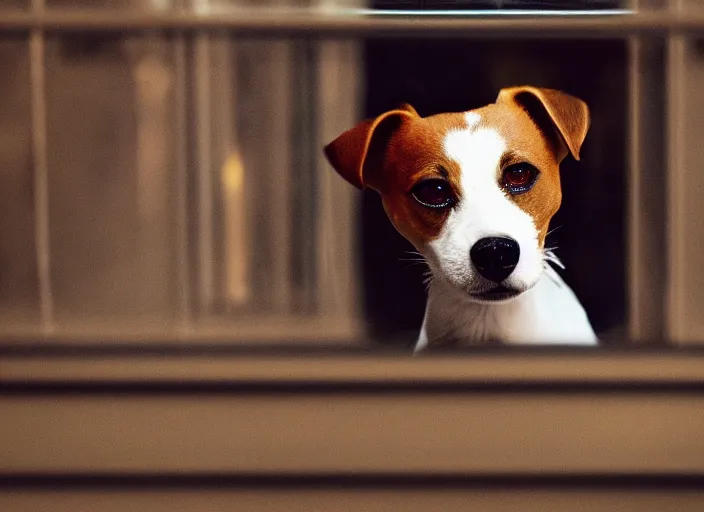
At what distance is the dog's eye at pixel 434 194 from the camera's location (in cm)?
178

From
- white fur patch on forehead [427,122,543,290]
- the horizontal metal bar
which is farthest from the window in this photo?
white fur patch on forehead [427,122,543,290]

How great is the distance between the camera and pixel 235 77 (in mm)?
1870

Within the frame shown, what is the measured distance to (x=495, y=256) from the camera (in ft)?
5.79

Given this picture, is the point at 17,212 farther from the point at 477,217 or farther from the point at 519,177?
the point at 519,177

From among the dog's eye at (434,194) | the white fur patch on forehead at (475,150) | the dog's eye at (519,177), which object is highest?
the white fur patch on forehead at (475,150)

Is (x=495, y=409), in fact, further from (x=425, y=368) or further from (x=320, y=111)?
(x=320, y=111)

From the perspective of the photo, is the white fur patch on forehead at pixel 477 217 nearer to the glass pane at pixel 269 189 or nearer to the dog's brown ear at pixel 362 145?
the dog's brown ear at pixel 362 145

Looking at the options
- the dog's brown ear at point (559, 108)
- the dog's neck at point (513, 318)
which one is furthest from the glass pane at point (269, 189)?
the dog's brown ear at point (559, 108)

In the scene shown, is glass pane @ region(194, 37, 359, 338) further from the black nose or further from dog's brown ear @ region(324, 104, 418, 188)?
the black nose

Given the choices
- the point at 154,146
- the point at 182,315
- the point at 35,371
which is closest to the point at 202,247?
the point at 182,315

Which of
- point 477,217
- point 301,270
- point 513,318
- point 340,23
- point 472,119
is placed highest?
point 340,23

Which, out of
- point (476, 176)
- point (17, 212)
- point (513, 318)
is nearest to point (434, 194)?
point (476, 176)

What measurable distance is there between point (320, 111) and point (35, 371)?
108 centimetres

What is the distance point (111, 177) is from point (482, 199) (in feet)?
3.44
